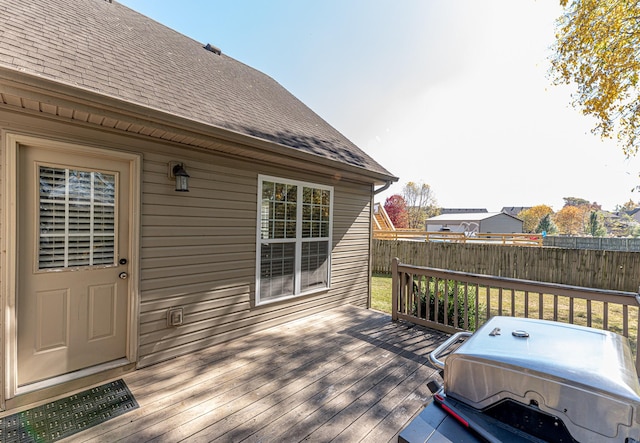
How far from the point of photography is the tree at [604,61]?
5.06 m

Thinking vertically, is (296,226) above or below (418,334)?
above

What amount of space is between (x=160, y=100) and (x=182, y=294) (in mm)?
2044

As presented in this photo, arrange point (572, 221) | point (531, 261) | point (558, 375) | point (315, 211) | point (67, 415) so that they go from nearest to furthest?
point (558, 375)
point (67, 415)
point (315, 211)
point (531, 261)
point (572, 221)

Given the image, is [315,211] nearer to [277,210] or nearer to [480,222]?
[277,210]

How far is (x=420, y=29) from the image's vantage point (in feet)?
20.4

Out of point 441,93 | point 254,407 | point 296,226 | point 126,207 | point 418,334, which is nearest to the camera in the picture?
point 254,407

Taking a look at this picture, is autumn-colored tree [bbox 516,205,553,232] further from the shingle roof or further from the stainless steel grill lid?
the stainless steel grill lid

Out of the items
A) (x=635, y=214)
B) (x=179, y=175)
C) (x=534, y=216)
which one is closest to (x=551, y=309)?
(x=179, y=175)

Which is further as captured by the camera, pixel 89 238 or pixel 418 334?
pixel 418 334

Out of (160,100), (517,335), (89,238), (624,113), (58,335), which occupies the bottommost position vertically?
(58,335)

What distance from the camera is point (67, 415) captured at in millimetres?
2150

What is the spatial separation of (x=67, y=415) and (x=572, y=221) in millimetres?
53876

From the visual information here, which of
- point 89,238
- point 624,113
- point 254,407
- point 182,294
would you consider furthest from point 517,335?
point 624,113

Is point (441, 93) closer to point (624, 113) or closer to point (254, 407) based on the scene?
point (624, 113)
